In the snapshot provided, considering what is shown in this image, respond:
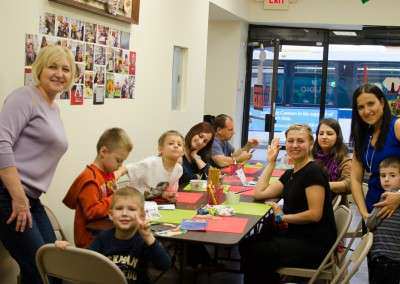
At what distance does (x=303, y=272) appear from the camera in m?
3.32

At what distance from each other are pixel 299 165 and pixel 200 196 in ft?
2.37

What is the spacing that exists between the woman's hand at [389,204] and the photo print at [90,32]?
7.16 ft

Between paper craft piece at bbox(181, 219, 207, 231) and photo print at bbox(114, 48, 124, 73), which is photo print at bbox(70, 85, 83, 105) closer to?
photo print at bbox(114, 48, 124, 73)

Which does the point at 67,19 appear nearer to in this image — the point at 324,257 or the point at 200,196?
the point at 200,196

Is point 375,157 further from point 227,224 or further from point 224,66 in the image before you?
point 224,66

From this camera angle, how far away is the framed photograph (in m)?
3.84

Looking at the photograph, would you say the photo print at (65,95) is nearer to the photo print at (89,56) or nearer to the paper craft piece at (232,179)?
the photo print at (89,56)

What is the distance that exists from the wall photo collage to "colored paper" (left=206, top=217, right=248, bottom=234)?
1.29 meters

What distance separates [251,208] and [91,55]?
4.98 feet

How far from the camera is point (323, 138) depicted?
14.9ft

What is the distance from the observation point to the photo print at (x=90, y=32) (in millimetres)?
3980

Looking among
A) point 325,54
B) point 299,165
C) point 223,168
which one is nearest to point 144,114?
point 223,168

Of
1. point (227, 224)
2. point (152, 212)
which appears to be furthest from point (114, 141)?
point (227, 224)

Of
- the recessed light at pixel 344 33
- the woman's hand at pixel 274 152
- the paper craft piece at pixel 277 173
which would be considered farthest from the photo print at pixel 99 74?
the recessed light at pixel 344 33
